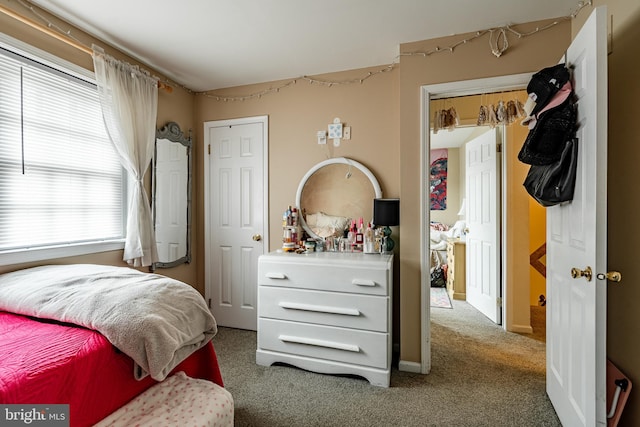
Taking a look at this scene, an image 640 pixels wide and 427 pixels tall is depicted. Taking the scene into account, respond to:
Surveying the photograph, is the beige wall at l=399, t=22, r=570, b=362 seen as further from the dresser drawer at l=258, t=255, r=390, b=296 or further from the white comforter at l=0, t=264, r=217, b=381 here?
the white comforter at l=0, t=264, r=217, b=381

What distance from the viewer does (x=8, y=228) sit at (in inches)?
75.1

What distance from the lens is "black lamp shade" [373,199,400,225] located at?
2531 mm

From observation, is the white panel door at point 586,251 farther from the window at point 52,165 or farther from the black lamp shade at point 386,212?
the window at point 52,165

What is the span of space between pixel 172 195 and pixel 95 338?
2.05 metres

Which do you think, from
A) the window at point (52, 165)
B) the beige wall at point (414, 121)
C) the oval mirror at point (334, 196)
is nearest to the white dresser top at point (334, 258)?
the beige wall at point (414, 121)

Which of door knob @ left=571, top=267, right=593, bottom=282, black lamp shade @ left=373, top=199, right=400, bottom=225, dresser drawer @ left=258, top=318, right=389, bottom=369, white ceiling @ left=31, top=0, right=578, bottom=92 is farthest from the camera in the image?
black lamp shade @ left=373, top=199, right=400, bottom=225

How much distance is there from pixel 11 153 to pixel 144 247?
1.02 meters

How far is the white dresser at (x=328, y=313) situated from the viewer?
2232 mm

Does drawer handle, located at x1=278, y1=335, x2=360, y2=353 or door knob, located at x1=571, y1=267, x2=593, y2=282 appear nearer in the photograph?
door knob, located at x1=571, y1=267, x2=593, y2=282

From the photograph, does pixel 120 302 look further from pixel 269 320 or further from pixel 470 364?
pixel 470 364

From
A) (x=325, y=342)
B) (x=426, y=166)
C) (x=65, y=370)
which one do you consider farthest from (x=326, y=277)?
(x=65, y=370)

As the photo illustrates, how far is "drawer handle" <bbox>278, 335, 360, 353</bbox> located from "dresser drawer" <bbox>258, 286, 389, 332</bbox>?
133 mm

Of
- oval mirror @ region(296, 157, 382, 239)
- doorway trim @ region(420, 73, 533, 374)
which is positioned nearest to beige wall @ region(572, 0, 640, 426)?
doorway trim @ region(420, 73, 533, 374)

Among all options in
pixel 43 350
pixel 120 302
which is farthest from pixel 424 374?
pixel 43 350
